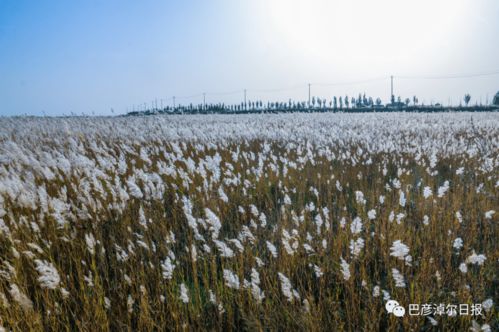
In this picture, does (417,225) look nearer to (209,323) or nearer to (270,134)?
(209,323)

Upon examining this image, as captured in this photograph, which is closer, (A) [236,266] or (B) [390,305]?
(B) [390,305]

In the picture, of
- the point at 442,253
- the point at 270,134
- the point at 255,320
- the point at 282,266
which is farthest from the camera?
the point at 270,134

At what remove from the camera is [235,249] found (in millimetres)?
2734

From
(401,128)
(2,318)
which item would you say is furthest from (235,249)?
(401,128)

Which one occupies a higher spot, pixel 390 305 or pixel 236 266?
pixel 236 266

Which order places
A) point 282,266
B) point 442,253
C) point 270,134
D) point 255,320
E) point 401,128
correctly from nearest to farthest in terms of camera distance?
point 255,320
point 282,266
point 442,253
point 270,134
point 401,128

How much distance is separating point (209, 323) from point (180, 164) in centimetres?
429

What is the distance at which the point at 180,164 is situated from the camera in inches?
237

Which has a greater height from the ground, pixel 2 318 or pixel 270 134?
pixel 270 134

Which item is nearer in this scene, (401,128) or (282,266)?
(282,266)

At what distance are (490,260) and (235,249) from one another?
196 centimetres

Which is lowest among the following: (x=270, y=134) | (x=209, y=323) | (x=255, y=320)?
(x=209, y=323)

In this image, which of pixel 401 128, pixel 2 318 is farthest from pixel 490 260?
pixel 401 128

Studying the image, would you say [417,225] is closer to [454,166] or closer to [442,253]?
[442,253]
